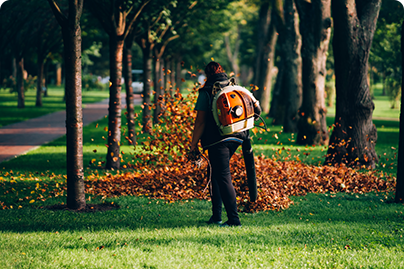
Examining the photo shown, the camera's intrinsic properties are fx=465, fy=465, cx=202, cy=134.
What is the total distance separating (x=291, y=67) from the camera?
57.6 ft

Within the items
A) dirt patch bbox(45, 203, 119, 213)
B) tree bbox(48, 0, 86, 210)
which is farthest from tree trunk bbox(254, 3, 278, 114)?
tree bbox(48, 0, 86, 210)

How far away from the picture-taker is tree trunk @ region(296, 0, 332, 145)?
1272 cm

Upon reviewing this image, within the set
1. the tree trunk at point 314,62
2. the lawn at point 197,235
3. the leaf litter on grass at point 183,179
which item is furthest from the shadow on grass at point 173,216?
the tree trunk at point 314,62

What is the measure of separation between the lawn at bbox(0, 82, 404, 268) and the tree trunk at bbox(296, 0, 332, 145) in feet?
22.0

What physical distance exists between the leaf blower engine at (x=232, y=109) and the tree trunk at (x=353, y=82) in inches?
210

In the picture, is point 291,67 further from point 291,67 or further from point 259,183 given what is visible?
point 259,183

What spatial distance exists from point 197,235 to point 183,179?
2485mm

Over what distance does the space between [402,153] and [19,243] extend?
520 cm

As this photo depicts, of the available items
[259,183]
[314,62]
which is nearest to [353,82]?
[314,62]

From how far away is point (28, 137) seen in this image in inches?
587

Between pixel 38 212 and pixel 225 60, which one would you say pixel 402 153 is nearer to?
pixel 38 212

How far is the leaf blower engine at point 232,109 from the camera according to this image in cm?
484

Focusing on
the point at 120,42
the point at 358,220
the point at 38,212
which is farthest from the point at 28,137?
the point at 358,220

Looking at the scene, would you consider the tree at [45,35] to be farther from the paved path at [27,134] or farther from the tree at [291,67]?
the tree at [291,67]
